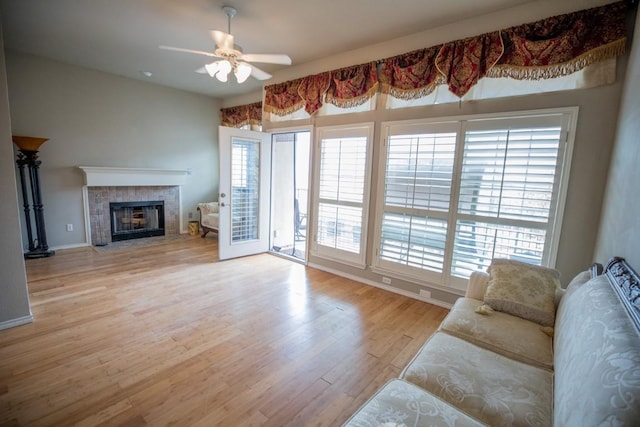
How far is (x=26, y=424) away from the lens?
5.10ft

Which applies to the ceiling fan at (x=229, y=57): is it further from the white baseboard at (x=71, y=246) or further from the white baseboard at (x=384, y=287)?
the white baseboard at (x=71, y=246)

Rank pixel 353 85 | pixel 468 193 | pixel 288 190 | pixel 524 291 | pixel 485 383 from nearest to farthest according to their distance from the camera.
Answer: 1. pixel 485 383
2. pixel 524 291
3. pixel 468 193
4. pixel 353 85
5. pixel 288 190

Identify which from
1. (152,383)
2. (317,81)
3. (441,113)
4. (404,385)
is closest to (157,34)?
(317,81)

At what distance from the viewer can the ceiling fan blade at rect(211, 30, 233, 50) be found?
7.95ft

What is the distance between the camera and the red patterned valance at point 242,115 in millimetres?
5500

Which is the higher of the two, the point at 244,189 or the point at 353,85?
the point at 353,85

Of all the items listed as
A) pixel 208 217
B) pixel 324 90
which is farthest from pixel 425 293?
pixel 208 217

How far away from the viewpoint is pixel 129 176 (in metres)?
5.13

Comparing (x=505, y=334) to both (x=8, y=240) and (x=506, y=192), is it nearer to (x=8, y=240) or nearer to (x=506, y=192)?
(x=506, y=192)

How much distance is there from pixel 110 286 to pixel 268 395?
8.58 ft

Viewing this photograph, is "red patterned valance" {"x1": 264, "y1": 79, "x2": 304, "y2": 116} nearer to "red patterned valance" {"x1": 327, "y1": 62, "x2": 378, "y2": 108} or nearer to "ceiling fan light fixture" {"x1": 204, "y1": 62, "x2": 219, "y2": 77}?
"red patterned valance" {"x1": 327, "y1": 62, "x2": 378, "y2": 108}

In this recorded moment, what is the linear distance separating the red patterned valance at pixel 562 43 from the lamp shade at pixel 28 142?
5634 mm

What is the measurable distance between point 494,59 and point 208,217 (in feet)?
16.9

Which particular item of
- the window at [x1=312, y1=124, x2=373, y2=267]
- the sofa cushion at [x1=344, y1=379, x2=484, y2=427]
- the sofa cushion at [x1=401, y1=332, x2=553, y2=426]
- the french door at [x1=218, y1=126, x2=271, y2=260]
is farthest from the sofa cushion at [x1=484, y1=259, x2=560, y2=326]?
the french door at [x1=218, y1=126, x2=271, y2=260]
